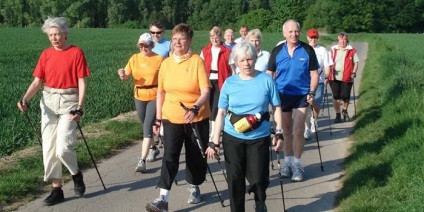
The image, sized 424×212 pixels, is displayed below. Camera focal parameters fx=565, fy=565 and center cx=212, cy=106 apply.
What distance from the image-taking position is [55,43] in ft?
20.1

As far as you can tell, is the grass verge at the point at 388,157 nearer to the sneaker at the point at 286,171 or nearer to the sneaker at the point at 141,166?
the sneaker at the point at 286,171

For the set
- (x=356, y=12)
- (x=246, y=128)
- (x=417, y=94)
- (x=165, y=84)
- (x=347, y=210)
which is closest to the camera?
(x=246, y=128)

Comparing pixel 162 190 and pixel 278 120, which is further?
pixel 162 190

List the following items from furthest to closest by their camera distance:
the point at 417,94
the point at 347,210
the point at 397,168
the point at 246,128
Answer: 1. the point at 417,94
2. the point at 397,168
3. the point at 347,210
4. the point at 246,128

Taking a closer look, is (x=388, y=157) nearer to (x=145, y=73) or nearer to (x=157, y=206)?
(x=157, y=206)

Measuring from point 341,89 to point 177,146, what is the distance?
700 centimetres

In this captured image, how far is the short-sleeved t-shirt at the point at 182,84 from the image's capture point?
231 inches

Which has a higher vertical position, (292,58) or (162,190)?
(292,58)

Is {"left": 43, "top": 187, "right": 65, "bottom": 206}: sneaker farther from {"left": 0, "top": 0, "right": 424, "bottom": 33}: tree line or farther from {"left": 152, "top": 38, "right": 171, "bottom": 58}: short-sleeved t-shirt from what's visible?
{"left": 0, "top": 0, "right": 424, "bottom": 33}: tree line

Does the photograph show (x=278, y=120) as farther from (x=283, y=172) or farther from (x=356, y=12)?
(x=356, y=12)

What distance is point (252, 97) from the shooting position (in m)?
5.29

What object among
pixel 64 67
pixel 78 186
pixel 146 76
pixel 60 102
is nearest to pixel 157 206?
pixel 78 186

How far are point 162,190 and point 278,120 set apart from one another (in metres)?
1.45

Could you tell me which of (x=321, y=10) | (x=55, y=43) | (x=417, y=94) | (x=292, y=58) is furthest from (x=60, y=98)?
(x=321, y=10)
